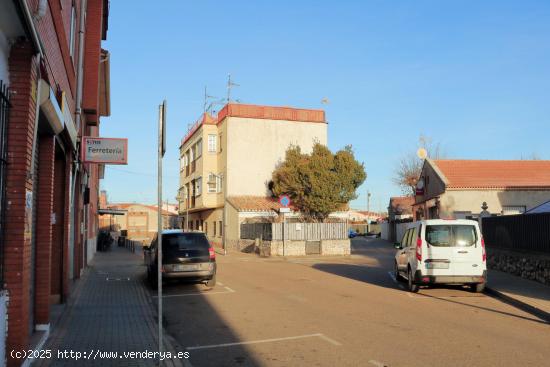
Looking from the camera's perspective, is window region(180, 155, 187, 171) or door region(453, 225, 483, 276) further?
window region(180, 155, 187, 171)

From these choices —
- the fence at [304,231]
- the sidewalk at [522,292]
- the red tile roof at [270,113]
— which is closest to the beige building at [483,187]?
the fence at [304,231]

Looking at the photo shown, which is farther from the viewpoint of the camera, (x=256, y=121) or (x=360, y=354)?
(x=256, y=121)

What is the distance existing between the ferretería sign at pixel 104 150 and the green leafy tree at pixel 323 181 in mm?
20828

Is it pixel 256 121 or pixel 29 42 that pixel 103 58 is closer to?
pixel 29 42

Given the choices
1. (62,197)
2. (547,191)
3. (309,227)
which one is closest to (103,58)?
(62,197)

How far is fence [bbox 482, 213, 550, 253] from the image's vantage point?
49.4ft

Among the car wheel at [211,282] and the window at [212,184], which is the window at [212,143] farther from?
the car wheel at [211,282]

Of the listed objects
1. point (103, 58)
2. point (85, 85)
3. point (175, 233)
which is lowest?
point (175, 233)

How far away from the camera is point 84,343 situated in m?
7.85

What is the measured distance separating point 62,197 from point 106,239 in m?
28.9

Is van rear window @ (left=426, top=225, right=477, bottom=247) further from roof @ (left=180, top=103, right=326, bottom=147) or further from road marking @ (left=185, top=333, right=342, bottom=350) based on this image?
roof @ (left=180, top=103, right=326, bottom=147)

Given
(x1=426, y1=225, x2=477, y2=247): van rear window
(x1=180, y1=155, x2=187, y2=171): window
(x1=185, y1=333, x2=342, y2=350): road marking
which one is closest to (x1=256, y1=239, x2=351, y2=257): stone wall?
(x1=426, y1=225, x2=477, y2=247): van rear window

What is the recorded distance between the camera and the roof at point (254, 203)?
38406mm

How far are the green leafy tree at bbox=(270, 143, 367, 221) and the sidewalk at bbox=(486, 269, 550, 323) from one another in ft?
56.6
